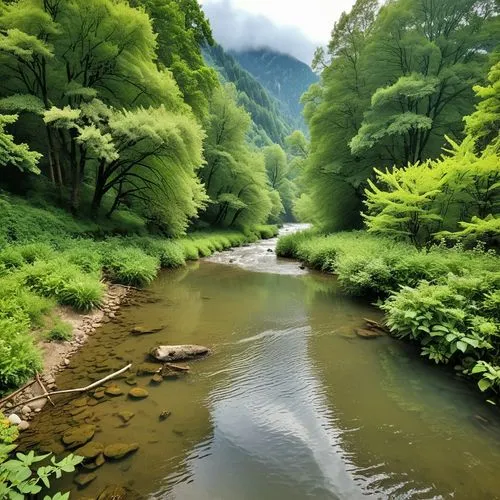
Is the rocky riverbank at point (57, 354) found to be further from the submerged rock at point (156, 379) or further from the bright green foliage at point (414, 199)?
the bright green foliage at point (414, 199)

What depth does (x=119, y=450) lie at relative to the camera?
3.68m

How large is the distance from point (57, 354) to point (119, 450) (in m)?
3.02

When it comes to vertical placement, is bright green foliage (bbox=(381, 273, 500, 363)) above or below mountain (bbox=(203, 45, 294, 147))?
below

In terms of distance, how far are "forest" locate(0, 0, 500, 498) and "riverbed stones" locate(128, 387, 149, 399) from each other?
160 cm

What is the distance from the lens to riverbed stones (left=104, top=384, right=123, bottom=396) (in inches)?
189

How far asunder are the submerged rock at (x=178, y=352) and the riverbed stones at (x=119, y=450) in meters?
2.12

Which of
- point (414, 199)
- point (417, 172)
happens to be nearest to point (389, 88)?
point (417, 172)

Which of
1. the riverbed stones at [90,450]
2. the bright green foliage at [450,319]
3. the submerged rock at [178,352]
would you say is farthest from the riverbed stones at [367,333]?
the riverbed stones at [90,450]

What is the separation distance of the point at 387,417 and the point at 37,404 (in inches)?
200

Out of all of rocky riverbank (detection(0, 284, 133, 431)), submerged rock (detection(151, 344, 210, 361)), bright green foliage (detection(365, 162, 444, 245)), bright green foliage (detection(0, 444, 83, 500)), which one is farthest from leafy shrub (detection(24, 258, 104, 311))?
bright green foliage (detection(365, 162, 444, 245))

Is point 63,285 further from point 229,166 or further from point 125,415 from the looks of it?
point 229,166

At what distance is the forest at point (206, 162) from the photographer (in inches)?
255

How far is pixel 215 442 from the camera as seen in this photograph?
400 cm

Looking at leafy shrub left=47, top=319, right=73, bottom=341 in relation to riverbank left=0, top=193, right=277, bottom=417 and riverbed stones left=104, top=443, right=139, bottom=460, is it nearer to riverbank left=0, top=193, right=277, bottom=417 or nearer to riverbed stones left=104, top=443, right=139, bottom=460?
riverbank left=0, top=193, right=277, bottom=417
